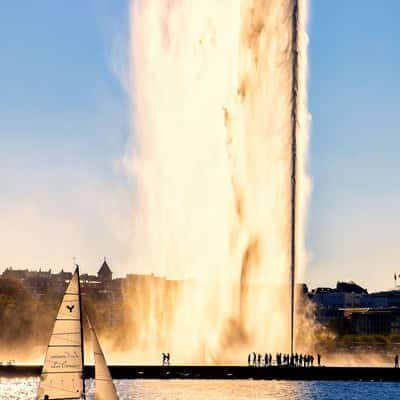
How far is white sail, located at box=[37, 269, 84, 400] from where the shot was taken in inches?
1892

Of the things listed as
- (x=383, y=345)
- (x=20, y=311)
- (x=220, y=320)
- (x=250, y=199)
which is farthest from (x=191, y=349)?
(x=383, y=345)

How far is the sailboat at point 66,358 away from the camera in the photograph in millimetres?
48062

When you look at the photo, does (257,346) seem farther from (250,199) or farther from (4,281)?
(4,281)

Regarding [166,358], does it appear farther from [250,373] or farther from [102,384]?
[102,384]

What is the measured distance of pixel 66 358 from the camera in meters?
48.2

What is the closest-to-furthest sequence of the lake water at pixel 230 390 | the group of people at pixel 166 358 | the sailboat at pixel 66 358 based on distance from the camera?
the sailboat at pixel 66 358
the lake water at pixel 230 390
the group of people at pixel 166 358

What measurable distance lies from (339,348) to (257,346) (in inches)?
3069

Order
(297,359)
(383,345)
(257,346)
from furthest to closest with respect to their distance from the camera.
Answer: (383,345) < (257,346) < (297,359)

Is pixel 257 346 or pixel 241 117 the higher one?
pixel 241 117

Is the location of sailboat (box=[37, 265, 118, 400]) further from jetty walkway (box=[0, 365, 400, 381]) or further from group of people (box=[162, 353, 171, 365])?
group of people (box=[162, 353, 171, 365])

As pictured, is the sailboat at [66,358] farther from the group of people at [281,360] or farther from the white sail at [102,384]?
the group of people at [281,360]

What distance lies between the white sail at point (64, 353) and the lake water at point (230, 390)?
21973mm

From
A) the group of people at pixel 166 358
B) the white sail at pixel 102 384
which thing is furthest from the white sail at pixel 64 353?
the group of people at pixel 166 358

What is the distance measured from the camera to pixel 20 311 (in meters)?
145
